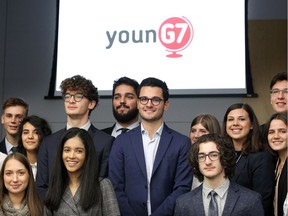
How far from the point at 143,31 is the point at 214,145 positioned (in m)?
2.91

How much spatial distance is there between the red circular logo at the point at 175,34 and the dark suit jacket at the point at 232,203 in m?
2.83

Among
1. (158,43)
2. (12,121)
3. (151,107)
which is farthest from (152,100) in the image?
(158,43)

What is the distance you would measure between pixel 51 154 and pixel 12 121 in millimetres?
801

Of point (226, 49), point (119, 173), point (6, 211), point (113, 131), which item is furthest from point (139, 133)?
point (226, 49)

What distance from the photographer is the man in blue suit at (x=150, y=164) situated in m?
3.31

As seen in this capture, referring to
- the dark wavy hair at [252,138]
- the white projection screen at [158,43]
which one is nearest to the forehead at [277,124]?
the dark wavy hair at [252,138]

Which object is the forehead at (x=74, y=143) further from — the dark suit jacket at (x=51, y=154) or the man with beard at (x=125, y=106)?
the man with beard at (x=125, y=106)

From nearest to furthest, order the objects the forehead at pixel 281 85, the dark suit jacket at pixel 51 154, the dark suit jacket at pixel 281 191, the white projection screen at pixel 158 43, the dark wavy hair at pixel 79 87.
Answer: the dark suit jacket at pixel 281 191 → the dark suit jacket at pixel 51 154 → the dark wavy hair at pixel 79 87 → the forehead at pixel 281 85 → the white projection screen at pixel 158 43

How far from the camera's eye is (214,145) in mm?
3074

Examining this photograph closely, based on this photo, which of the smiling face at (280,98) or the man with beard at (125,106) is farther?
the man with beard at (125,106)

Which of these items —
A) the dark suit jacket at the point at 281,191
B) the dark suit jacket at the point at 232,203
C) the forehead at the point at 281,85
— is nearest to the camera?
the dark suit jacket at the point at 232,203

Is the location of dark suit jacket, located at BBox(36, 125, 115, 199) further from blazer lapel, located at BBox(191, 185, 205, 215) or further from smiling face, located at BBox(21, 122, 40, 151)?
blazer lapel, located at BBox(191, 185, 205, 215)

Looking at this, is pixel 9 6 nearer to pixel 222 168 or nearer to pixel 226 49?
pixel 226 49

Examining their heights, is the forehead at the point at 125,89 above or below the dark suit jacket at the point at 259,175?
above
